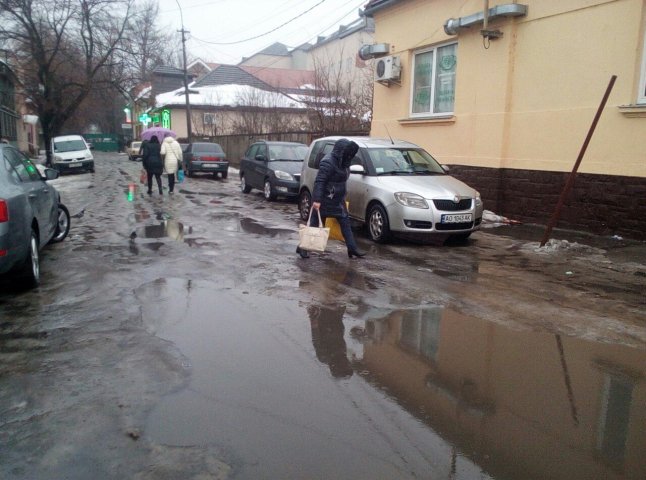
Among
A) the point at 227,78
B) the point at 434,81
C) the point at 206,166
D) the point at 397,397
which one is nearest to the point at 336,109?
the point at 206,166

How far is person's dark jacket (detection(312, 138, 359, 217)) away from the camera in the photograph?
7.90 meters

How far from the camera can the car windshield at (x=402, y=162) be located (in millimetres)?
9852

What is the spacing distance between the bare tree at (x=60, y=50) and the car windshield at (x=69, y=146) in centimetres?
453

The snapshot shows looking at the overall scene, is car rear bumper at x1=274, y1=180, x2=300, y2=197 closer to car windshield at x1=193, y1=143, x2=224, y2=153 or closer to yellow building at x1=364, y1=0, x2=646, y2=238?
yellow building at x1=364, y1=0, x2=646, y2=238

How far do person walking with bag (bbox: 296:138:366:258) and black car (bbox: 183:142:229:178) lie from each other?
16.9 meters

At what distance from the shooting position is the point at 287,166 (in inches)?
625

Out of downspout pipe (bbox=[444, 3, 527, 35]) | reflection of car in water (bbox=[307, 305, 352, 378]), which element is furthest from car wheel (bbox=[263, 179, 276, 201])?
reflection of car in water (bbox=[307, 305, 352, 378])

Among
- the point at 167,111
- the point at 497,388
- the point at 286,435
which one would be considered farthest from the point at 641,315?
the point at 167,111

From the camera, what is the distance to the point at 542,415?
3.61 meters

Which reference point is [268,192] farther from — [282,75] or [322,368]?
[282,75]

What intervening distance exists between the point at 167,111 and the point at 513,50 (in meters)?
41.0

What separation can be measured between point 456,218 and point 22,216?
6.08 m

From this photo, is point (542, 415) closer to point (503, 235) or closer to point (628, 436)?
point (628, 436)

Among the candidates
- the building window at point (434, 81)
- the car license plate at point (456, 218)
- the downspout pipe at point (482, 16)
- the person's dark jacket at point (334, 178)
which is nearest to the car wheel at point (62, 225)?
the person's dark jacket at point (334, 178)
